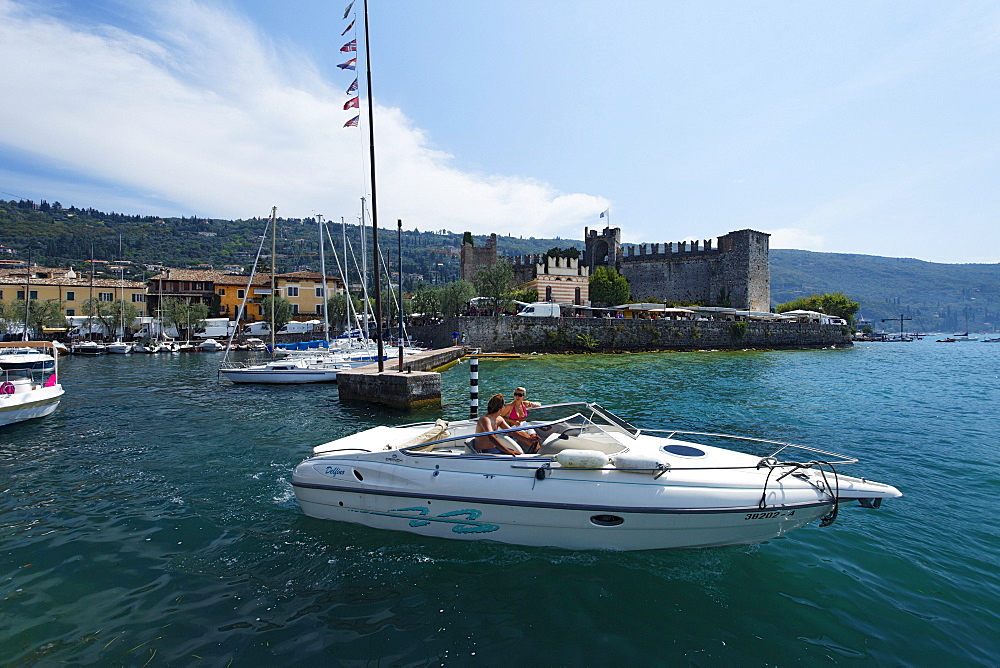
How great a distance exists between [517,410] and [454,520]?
168cm

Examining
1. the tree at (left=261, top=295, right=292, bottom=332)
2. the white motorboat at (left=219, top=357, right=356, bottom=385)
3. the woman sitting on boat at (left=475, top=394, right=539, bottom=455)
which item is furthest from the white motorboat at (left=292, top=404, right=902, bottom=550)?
the tree at (left=261, top=295, right=292, bottom=332)

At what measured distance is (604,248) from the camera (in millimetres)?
62438

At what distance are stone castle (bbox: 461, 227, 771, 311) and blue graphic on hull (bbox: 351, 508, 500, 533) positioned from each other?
46.9 meters

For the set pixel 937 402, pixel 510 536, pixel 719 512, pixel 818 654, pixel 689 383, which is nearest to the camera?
pixel 818 654

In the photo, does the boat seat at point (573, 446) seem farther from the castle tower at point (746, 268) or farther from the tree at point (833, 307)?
the tree at point (833, 307)

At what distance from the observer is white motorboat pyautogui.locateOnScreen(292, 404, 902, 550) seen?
17.0 ft

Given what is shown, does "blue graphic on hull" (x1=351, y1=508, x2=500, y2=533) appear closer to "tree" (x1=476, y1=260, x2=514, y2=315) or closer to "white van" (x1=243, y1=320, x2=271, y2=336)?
"tree" (x1=476, y1=260, x2=514, y2=315)

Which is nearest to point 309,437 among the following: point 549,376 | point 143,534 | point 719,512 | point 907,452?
point 143,534

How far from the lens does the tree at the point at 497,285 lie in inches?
1848

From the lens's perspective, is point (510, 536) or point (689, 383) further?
point (689, 383)

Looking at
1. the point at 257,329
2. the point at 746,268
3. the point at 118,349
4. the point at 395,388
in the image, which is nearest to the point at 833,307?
the point at 746,268

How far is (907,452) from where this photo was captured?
10195 mm

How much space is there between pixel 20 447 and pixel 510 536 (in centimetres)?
1188

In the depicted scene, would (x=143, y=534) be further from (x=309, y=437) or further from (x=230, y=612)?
(x=309, y=437)
